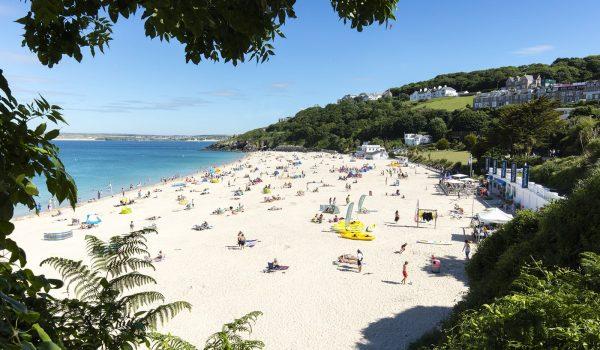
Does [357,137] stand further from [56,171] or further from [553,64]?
[56,171]

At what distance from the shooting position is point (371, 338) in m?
10.6

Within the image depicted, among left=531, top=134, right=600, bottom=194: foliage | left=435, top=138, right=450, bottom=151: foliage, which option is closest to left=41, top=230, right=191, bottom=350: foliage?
left=531, top=134, right=600, bottom=194: foliage

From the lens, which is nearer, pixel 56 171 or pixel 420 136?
pixel 56 171

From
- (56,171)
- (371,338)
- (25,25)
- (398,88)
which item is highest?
(398,88)

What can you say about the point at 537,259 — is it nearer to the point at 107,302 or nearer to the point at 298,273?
the point at 107,302

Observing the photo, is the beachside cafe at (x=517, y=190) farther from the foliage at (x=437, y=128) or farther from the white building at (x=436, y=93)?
the white building at (x=436, y=93)

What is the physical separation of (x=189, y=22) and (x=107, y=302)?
3173mm

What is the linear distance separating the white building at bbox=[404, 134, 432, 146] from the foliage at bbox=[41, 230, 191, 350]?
8580 centimetres

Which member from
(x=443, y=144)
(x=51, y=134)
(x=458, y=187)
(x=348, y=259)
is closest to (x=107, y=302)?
(x=51, y=134)

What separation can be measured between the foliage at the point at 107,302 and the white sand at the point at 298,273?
631cm

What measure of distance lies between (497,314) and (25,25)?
4744 mm

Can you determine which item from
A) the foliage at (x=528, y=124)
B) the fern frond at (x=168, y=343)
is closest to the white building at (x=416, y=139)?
the foliage at (x=528, y=124)

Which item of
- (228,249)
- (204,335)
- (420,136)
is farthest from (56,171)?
(420,136)

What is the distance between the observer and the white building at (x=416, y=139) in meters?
A: 87.1
